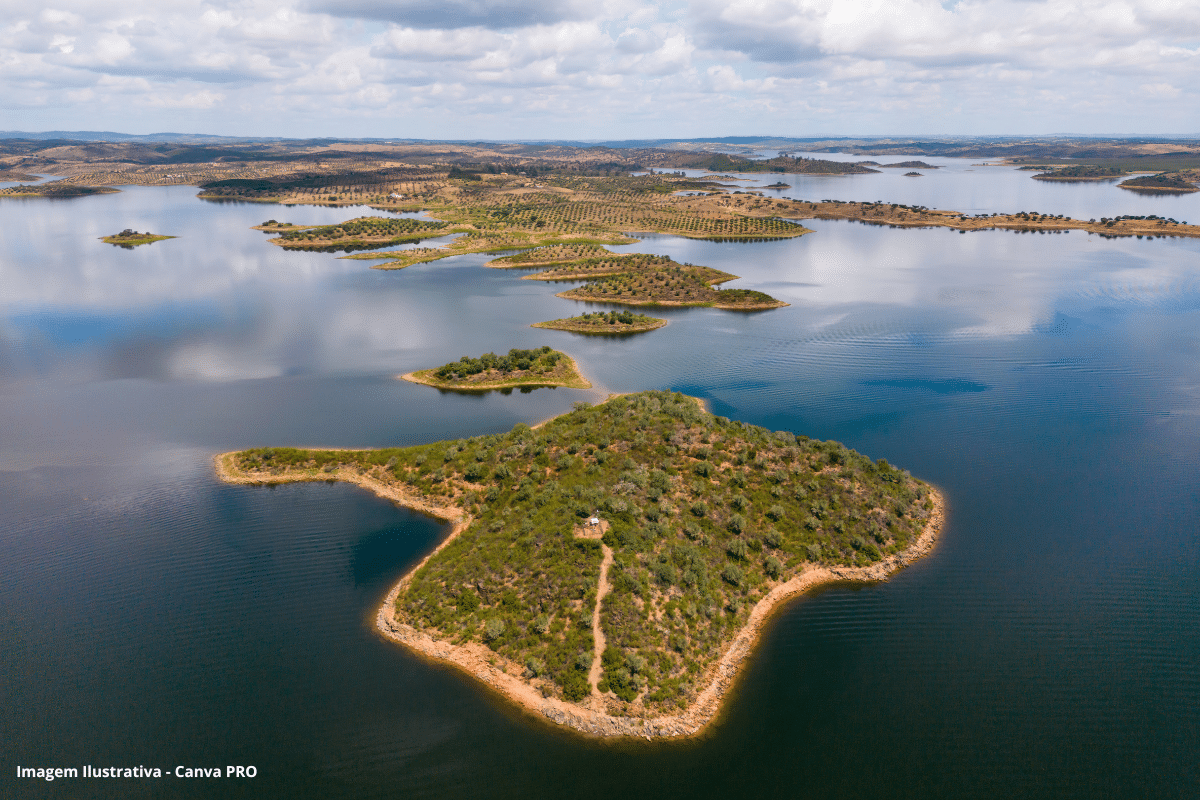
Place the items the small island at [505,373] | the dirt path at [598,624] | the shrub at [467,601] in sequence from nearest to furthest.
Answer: the dirt path at [598,624], the shrub at [467,601], the small island at [505,373]

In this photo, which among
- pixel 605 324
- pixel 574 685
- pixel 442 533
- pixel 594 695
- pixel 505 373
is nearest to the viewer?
pixel 594 695

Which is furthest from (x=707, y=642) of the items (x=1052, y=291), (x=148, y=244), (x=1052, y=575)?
(x=148, y=244)

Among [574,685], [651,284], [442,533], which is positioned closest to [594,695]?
[574,685]

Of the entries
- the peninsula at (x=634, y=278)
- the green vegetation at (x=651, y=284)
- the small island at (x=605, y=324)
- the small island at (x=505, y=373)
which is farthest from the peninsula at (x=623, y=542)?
the peninsula at (x=634, y=278)

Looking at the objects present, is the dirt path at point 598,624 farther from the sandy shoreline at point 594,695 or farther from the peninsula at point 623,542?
the sandy shoreline at point 594,695

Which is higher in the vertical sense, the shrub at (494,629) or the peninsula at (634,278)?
the peninsula at (634,278)

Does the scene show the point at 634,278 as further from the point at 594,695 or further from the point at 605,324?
the point at 594,695
